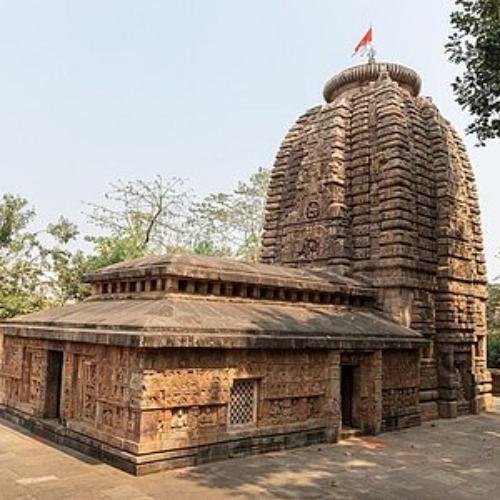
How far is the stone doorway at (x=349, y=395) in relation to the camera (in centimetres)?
1121

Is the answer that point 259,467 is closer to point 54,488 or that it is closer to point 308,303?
point 54,488

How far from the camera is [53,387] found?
10.2m

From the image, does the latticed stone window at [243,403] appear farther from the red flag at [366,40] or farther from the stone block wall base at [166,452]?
the red flag at [366,40]

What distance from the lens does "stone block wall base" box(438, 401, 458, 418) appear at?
13.6 metres

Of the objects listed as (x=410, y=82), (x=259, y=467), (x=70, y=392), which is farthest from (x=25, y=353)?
(x=410, y=82)

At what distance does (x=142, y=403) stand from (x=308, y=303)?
5.54m

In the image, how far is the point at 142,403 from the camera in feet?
24.5

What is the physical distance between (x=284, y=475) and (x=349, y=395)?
4225 millimetres

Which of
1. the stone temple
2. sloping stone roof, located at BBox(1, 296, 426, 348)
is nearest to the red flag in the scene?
the stone temple

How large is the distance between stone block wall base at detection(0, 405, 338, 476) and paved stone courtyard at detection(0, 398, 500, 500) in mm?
151


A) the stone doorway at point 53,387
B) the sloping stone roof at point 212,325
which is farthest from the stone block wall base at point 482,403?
the stone doorway at point 53,387

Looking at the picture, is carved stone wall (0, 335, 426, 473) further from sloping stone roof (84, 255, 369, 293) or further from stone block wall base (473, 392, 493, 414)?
stone block wall base (473, 392, 493, 414)

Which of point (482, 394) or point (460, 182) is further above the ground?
point (460, 182)

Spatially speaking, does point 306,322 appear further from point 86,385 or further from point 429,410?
point 429,410
